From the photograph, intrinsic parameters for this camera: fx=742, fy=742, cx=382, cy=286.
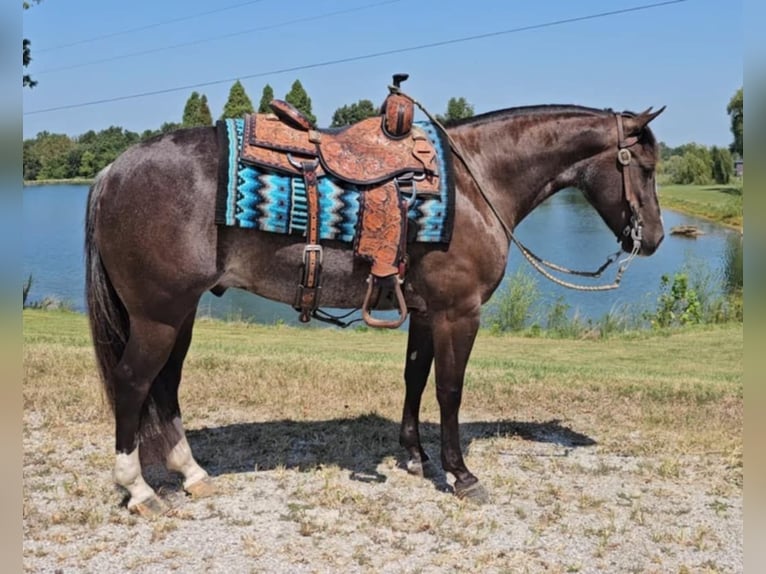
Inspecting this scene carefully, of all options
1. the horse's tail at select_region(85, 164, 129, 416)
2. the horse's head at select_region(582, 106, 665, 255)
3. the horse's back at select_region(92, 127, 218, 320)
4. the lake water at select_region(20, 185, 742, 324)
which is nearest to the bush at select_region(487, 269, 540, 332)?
the lake water at select_region(20, 185, 742, 324)

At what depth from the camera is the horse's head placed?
435 cm

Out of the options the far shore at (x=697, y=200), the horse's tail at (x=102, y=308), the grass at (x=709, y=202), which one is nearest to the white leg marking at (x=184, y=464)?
the horse's tail at (x=102, y=308)

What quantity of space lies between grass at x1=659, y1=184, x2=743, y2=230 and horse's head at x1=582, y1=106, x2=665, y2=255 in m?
25.8

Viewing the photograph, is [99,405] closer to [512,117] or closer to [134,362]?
[134,362]

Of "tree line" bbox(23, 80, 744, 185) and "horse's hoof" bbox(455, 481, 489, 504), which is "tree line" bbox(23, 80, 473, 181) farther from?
"horse's hoof" bbox(455, 481, 489, 504)

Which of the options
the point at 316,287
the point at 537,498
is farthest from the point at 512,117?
the point at 537,498

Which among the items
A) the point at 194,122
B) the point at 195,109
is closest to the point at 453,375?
the point at 194,122

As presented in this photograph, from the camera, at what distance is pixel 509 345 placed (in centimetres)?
1138

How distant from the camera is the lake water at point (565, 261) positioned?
17.8 meters

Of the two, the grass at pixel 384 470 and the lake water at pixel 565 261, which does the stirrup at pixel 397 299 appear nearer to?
the grass at pixel 384 470

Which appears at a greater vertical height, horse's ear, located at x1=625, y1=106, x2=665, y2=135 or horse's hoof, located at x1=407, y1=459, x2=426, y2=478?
horse's ear, located at x1=625, y1=106, x2=665, y2=135

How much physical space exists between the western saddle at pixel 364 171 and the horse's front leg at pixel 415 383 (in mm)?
655

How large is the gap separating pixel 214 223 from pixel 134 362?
2.81 feet

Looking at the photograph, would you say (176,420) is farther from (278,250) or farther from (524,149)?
(524,149)
